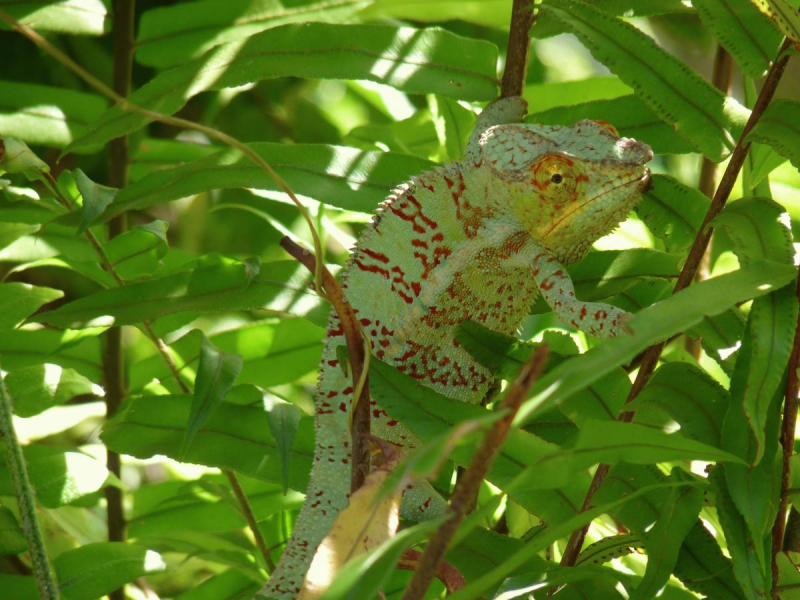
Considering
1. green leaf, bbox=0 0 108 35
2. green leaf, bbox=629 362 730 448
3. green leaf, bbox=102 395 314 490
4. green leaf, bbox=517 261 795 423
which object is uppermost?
green leaf, bbox=0 0 108 35

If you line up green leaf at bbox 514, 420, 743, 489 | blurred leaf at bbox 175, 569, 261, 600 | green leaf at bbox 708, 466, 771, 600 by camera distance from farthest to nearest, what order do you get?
1. blurred leaf at bbox 175, 569, 261, 600
2. green leaf at bbox 708, 466, 771, 600
3. green leaf at bbox 514, 420, 743, 489

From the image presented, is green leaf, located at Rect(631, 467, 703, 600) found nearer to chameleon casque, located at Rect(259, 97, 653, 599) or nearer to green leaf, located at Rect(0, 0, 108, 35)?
chameleon casque, located at Rect(259, 97, 653, 599)

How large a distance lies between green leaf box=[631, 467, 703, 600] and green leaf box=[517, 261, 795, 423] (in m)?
0.23

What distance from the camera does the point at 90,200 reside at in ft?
4.13

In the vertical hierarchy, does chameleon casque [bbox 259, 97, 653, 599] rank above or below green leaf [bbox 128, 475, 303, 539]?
above

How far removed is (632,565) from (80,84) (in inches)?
70.3

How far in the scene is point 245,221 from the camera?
2762 millimetres

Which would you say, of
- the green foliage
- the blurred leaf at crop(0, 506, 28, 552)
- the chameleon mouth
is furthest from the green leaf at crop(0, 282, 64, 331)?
the chameleon mouth

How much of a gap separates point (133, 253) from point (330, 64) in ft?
1.36

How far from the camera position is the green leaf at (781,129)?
106 cm

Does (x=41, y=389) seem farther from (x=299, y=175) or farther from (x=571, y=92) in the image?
(x=571, y=92)

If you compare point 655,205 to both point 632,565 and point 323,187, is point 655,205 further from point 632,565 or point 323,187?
point 632,565

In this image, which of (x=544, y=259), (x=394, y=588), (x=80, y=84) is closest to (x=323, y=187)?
(x=544, y=259)

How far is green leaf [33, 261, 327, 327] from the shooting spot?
4.48 ft
